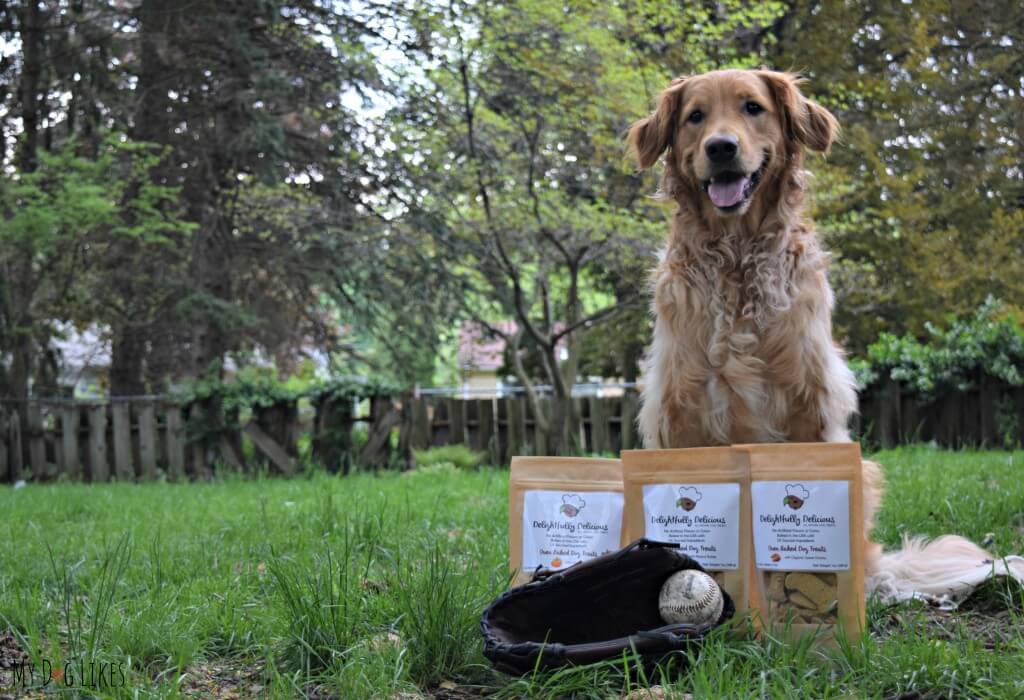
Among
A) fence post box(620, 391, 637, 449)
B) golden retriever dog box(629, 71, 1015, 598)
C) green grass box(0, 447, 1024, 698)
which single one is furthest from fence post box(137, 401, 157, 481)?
golden retriever dog box(629, 71, 1015, 598)

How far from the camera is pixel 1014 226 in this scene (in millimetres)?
11781

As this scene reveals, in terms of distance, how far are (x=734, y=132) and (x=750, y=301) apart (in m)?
0.62

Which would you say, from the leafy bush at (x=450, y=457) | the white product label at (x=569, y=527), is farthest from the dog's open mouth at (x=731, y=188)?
the leafy bush at (x=450, y=457)

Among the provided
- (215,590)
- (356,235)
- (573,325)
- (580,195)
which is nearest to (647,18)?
(580,195)

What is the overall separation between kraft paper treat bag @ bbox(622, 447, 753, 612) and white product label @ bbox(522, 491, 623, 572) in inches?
2.4

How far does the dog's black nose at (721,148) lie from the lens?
315 cm

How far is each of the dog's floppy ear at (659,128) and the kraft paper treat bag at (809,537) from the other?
5.10ft

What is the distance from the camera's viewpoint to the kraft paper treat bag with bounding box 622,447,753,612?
248 centimetres

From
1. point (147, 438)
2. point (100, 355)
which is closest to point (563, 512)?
point (147, 438)

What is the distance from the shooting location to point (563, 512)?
2.68m

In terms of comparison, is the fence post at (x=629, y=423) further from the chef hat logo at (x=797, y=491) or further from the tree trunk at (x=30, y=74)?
the chef hat logo at (x=797, y=491)

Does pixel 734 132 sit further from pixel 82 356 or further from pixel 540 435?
pixel 82 356

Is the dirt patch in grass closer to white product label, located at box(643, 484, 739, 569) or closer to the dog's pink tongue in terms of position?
white product label, located at box(643, 484, 739, 569)

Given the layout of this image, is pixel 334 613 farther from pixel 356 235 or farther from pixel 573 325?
pixel 356 235
